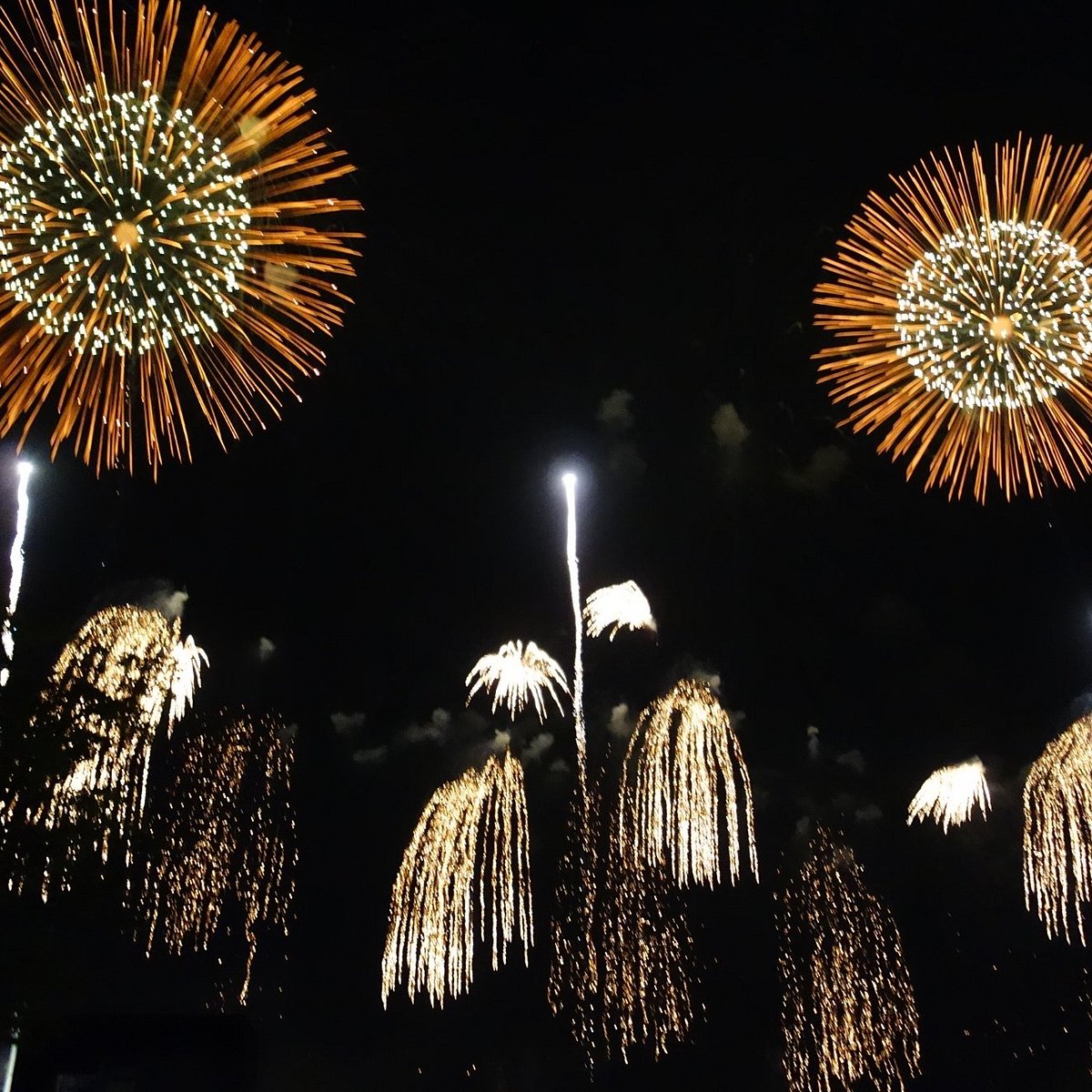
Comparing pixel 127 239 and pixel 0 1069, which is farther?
pixel 0 1069

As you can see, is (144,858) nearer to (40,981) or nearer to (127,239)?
(40,981)

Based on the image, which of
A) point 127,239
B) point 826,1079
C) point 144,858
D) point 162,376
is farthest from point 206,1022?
point 826,1079

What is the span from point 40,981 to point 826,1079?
184 ft

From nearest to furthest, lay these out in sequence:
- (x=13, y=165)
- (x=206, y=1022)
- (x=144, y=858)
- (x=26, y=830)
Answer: (x=13, y=165), (x=26, y=830), (x=144, y=858), (x=206, y=1022)

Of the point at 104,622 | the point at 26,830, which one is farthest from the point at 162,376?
the point at 104,622

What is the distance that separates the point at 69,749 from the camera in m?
15.0

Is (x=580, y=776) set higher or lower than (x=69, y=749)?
higher

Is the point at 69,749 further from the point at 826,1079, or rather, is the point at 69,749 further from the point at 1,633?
the point at 826,1079

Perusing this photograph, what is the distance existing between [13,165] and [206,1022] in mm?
14054

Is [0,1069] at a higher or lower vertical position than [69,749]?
lower

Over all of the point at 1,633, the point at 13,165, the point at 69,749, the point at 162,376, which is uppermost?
the point at 13,165

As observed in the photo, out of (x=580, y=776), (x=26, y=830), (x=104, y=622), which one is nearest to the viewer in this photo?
(x=26, y=830)

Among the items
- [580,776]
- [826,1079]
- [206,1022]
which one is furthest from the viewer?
[826,1079]

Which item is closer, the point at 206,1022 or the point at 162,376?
the point at 162,376
